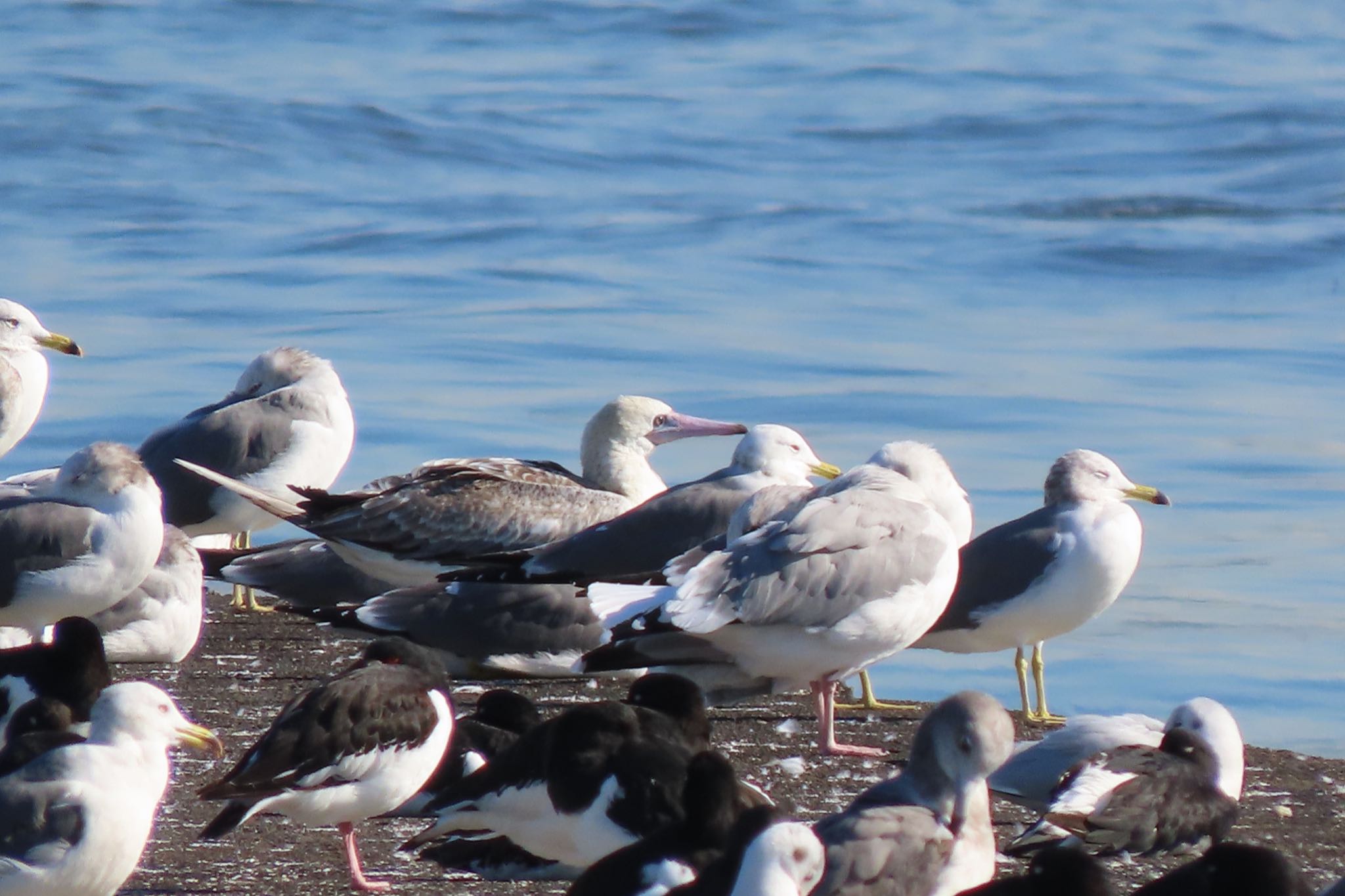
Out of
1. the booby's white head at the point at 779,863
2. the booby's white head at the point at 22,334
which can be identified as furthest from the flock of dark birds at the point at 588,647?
the booby's white head at the point at 22,334

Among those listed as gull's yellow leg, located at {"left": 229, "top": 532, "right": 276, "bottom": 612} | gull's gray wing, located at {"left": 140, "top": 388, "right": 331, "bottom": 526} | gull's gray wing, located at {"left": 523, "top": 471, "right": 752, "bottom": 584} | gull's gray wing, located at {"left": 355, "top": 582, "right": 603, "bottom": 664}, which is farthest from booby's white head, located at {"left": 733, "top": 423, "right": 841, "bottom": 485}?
gull's gray wing, located at {"left": 140, "top": 388, "right": 331, "bottom": 526}

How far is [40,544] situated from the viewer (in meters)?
8.05

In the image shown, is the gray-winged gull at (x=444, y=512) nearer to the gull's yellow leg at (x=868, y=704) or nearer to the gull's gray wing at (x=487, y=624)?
the gull's gray wing at (x=487, y=624)

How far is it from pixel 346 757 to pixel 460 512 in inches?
162

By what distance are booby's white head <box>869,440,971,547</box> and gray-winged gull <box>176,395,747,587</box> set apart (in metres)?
1.71

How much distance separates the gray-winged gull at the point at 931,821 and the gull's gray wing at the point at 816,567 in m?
1.67

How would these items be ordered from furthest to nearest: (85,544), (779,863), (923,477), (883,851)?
(923,477) → (85,544) → (883,851) → (779,863)

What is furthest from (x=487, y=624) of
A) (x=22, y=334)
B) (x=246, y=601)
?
(x=22, y=334)

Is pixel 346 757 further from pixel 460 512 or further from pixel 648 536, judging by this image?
pixel 460 512

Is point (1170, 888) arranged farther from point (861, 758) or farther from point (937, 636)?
point (937, 636)

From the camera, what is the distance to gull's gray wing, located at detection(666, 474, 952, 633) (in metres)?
7.18

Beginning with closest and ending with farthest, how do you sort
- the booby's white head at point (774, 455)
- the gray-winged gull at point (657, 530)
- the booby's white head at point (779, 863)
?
the booby's white head at point (779, 863)
the gray-winged gull at point (657, 530)
the booby's white head at point (774, 455)

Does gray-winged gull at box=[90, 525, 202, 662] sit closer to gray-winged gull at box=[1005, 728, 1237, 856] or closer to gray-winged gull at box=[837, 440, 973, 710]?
gray-winged gull at box=[837, 440, 973, 710]

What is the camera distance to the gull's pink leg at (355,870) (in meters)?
5.60
